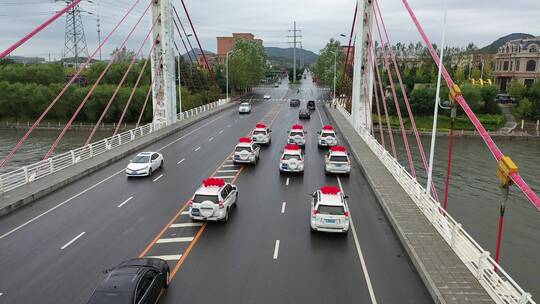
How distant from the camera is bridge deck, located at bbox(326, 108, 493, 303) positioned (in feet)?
40.6

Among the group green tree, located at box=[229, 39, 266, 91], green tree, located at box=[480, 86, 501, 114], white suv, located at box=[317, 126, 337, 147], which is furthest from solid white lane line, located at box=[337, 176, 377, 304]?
green tree, located at box=[229, 39, 266, 91]

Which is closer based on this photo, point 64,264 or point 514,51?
point 64,264

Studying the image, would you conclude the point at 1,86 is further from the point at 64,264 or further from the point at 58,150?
the point at 64,264

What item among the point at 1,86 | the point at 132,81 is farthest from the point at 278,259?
the point at 132,81

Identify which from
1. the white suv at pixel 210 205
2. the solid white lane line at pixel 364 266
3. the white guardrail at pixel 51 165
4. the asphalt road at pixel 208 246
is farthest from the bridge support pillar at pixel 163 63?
the solid white lane line at pixel 364 266

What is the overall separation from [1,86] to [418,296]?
3487 inches

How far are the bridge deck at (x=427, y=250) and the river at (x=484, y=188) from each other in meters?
6.03

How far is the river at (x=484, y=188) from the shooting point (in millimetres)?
23494

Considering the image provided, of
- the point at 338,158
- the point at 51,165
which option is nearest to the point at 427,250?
the point at 338,158

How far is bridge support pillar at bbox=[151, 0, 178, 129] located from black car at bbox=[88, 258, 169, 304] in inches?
1364

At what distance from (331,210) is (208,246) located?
487 cm

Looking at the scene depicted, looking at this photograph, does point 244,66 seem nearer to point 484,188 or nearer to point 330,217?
point 484,188

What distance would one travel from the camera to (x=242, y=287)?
13227 millimetres

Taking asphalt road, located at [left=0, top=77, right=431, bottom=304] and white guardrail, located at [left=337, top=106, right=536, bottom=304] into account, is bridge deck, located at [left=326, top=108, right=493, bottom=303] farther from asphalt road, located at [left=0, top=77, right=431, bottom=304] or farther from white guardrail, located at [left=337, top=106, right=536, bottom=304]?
asphalt road, located at [left=0, top=77, right=431, bottom=304]
